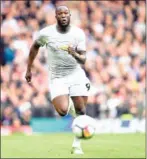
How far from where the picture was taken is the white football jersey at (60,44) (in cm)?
1103

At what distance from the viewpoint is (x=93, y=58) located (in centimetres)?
2434

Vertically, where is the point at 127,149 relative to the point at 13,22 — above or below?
below

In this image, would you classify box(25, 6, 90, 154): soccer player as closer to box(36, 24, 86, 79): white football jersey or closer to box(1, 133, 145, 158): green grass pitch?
box(36, 24, 86, 79): white football jersey

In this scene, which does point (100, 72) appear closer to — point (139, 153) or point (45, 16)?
point (45, 16)

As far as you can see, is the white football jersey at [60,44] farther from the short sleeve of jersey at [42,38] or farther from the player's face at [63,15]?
the player's face at [63,15]

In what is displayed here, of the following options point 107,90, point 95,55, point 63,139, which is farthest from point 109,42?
point 63,139

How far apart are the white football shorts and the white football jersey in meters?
0.11

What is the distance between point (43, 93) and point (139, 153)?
873cm

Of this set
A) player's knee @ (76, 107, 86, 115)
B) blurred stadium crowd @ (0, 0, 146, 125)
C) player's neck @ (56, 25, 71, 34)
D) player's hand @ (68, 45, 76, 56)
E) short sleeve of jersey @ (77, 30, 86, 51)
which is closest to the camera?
player's hand @ (68, 45, 76, 56)

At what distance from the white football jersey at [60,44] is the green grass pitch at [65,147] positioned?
6.45ft

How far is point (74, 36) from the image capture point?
435 inches

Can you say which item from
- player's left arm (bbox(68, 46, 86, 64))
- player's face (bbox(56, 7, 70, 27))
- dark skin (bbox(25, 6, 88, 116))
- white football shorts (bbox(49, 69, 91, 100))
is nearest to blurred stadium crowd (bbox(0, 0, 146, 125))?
white football shorts (bbox(49, 69, 91, 100))

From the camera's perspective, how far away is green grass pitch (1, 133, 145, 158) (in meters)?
13.4

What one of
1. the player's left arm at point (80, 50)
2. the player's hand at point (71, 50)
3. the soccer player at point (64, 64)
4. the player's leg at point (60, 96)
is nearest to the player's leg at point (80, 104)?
the soccer player at point (64, 64)
